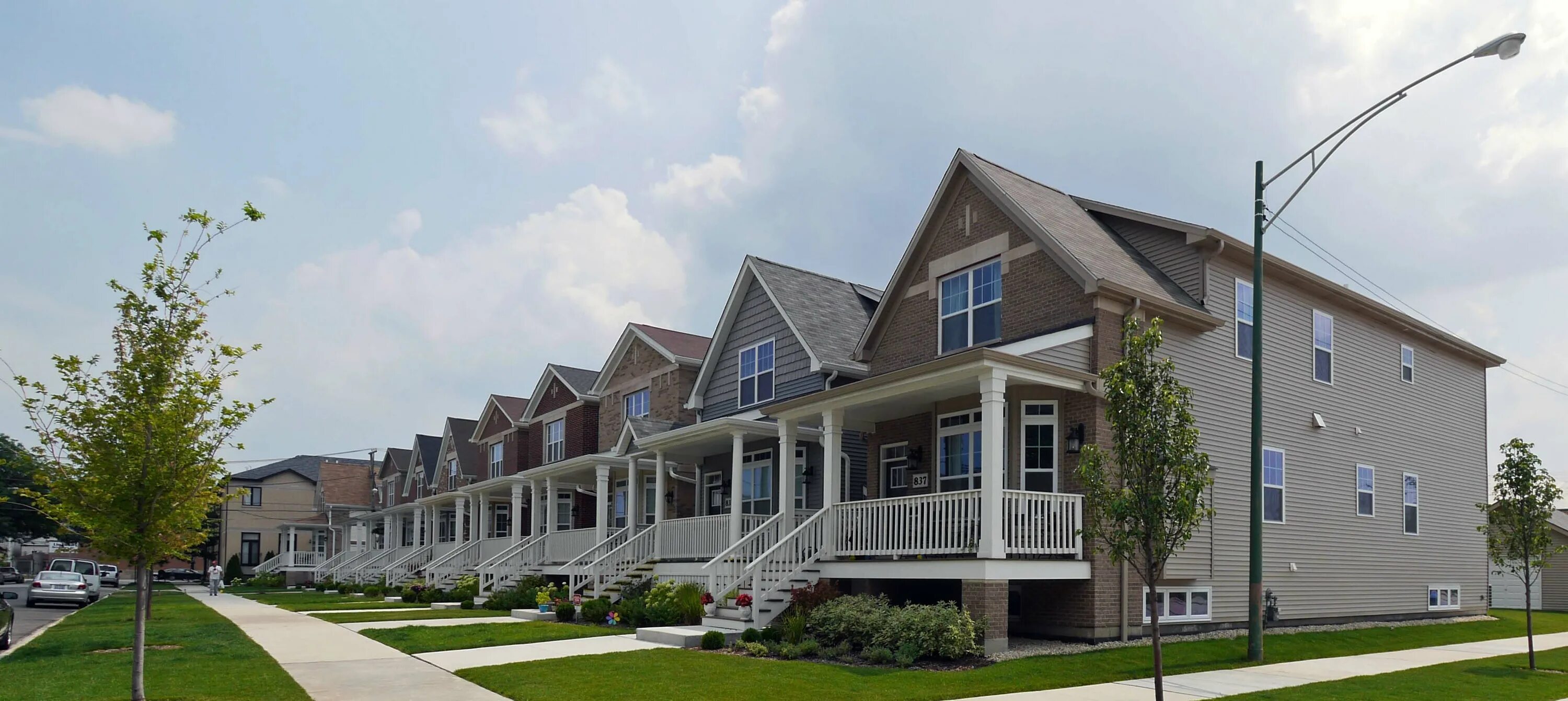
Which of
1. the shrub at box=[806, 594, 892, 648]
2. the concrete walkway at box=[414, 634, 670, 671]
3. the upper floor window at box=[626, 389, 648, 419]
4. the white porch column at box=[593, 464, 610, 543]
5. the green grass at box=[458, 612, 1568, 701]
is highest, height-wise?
the upper floor window at box=[626, 389, 648, 419]

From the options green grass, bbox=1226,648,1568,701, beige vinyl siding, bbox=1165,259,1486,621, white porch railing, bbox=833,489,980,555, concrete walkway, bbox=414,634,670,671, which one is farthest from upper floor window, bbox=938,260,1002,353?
green grass, bbox=1226,648,1568,701

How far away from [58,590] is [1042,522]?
30.3 meters

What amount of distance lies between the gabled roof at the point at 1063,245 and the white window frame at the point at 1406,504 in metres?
8.41

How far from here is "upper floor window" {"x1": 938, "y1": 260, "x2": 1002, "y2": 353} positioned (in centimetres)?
2041

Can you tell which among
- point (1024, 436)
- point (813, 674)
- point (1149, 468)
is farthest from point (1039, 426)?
point (1149, 468)

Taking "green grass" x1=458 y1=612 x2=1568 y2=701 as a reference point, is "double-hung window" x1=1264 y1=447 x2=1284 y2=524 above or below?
above

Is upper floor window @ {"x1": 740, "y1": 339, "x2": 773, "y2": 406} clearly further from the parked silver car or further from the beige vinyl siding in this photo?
the parked silver car

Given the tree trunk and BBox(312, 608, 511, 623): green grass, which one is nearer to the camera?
the tree trunk

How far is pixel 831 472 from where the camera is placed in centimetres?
1952

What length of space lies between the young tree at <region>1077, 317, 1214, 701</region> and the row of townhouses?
3725mm

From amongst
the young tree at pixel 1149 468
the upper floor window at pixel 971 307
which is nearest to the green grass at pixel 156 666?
the young tree at pixel 1149 468

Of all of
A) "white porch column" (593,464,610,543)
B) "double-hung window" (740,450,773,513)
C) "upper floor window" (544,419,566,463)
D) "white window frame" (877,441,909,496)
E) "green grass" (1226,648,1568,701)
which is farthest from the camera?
"upper floor window" (544,419,566,463)

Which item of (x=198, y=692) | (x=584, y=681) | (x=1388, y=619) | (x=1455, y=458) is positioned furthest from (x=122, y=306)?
(x=1455, y=458)

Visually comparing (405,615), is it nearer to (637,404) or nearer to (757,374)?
(637,404)
